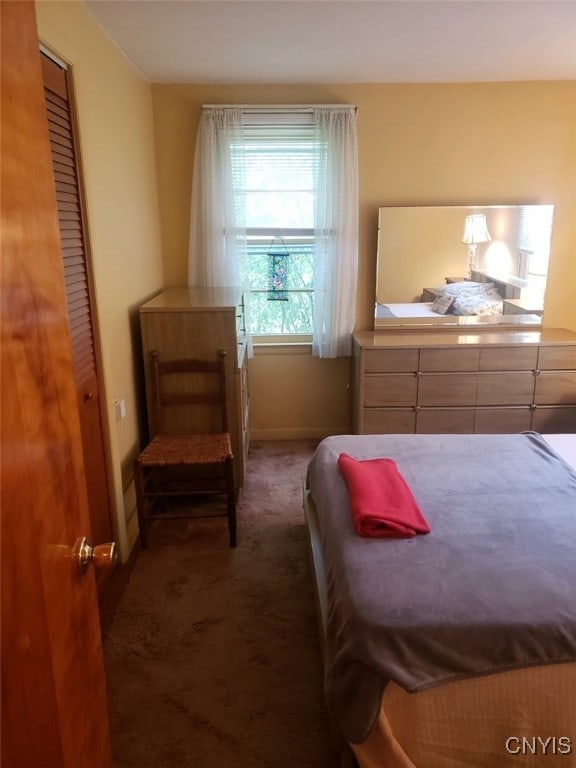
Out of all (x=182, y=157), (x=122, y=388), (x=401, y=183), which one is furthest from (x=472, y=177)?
(x=122, y=388)

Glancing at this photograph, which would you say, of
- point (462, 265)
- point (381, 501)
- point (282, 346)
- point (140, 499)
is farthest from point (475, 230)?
point (140, 499)

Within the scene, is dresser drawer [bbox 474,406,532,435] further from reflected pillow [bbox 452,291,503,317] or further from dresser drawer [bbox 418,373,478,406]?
reflected pillow [bbox 452,291,503,317]

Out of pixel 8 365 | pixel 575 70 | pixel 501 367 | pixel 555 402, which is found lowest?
pixel 555 402

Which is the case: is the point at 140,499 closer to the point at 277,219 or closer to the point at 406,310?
the point at 277,219

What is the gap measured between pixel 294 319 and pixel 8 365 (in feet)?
10.9

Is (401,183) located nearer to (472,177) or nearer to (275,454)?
(472,177)

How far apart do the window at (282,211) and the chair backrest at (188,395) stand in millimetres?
920

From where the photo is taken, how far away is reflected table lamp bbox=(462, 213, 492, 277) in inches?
146

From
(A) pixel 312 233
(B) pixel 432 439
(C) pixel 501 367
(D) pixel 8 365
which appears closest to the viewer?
(D) pixel 8 365

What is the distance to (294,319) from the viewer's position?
399 centimetres

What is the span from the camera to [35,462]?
2.66 ft

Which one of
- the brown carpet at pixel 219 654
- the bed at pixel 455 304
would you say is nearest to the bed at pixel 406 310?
the bed at pixel 455 304

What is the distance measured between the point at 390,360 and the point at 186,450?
147cm

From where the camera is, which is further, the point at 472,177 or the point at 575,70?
the point at 472,177
